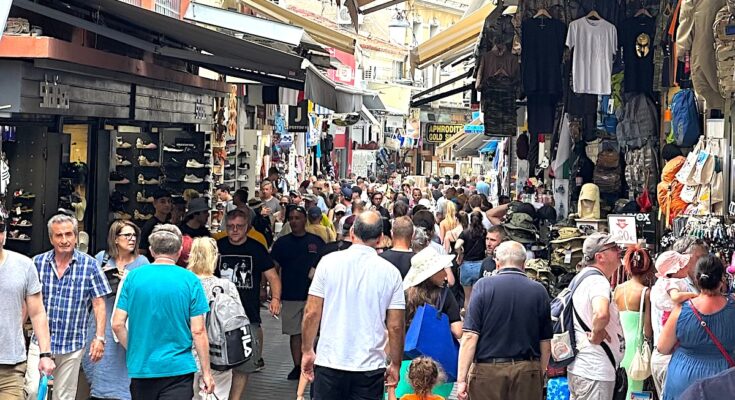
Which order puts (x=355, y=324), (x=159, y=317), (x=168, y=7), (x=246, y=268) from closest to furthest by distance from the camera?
(x=355, y=324), (x=159, y=317), (x=246, y=268), (x=168, y=7)

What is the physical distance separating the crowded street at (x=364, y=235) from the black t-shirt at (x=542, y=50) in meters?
0.03

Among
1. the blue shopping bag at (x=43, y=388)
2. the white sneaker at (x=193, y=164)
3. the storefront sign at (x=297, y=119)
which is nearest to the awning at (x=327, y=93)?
the white sneaker at (x=193, y=164)

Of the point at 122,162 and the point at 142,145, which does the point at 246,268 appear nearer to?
the point at 122,162

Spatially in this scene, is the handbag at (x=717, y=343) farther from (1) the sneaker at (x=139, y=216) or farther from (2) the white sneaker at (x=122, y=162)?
(2) the white sneaker at (x=122, y=162)

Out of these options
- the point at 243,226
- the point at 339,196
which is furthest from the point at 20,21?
the point at 339,196

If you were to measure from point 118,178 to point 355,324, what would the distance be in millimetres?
9433

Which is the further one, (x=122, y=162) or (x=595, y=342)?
(x=122, y=162)

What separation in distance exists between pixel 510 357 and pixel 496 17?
914cm

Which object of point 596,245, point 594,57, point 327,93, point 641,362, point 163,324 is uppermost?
point 594,57

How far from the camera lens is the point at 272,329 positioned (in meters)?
15.2

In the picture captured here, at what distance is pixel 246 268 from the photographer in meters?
10.1

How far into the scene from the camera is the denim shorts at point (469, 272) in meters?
12.7

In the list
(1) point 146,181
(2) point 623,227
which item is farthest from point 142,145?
(2) point 623,227

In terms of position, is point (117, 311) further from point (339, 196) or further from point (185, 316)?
point (339, 196)
